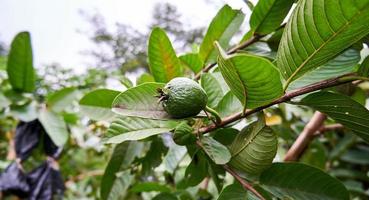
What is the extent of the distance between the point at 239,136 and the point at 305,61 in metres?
0.18

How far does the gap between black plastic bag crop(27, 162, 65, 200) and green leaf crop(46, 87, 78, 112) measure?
0.25 meters

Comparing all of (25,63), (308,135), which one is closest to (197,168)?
(308,135)

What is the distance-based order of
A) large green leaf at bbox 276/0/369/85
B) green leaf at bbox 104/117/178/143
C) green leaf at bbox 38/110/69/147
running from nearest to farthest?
large green leaf at bbox 276/0/369/85
green leaf at bbox 104/117/178/143
green leaf at bbox 38/110/69/147

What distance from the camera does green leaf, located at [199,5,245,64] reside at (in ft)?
2.52

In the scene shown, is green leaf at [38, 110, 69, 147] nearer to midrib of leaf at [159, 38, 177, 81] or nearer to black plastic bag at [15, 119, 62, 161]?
black plastic bag at [15, 119, 62, 161]

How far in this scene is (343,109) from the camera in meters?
0.50

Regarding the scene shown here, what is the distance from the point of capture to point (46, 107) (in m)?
1.31

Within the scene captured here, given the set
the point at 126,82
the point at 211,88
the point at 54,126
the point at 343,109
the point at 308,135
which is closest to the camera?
the point at 343,109

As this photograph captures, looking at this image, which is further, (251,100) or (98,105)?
(98,105)

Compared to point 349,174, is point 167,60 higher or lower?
higher

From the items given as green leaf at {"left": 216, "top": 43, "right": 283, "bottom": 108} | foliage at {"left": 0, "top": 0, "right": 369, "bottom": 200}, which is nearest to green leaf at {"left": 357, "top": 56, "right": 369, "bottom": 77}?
foliage at {"left": 0, "top": 0, "right": 369, "bottom": 200}

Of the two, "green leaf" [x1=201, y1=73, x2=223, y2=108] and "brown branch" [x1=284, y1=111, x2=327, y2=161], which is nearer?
"green leaf" [x1=201, y1=73, x2=223, y2=108]

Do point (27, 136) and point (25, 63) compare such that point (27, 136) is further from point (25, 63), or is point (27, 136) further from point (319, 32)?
point (319, 32)

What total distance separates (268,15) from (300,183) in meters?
0.29
